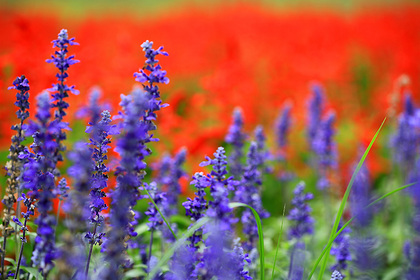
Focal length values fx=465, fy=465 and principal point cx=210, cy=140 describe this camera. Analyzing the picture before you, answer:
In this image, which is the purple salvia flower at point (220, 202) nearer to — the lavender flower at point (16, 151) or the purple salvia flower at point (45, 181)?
the purple salvia flower at point (45, 181)

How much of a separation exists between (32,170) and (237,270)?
3.23 feet

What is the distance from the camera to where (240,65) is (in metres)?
7.17

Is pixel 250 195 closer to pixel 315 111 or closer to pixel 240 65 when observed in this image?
pixel 315 111

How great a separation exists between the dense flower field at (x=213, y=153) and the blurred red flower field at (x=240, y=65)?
5 centimetres

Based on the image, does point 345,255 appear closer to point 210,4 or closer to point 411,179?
point 411,179

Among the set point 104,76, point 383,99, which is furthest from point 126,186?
point 383,99

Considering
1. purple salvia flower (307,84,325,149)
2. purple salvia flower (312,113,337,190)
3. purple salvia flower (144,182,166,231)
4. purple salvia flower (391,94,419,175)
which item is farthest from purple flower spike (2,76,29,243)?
purple salvia flower (307,84,325,149)

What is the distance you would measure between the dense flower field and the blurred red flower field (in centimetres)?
5

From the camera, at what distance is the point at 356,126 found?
24.4 ft

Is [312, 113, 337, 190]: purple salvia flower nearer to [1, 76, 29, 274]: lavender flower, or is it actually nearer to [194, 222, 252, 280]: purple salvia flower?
[194, 222, 252, 280]: purple salvia flower

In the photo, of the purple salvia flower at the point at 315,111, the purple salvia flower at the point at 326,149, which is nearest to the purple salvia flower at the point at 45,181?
the purple salvia flower at the point at 326,149

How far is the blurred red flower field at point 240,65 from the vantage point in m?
5.93

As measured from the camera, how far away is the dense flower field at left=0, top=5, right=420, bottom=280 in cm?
191

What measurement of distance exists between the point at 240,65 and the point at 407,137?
118 inches
